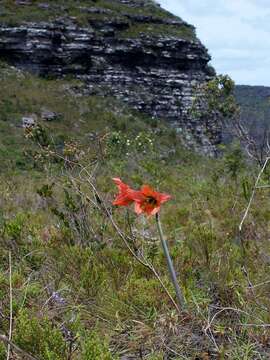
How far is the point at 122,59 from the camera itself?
1304 inches

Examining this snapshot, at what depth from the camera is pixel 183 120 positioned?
3300 centimetres

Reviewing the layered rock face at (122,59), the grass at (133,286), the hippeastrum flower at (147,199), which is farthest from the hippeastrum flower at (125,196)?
the layered rock face at (122,59)

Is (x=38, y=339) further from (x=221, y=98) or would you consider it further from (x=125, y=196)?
(x=221, y=98)

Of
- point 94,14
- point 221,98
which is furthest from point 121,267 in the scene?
point 94,14

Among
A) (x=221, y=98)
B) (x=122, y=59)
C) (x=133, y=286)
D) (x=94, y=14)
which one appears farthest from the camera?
(x=94, y=14)

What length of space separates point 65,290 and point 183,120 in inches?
1215

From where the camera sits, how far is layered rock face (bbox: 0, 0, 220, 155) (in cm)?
3000

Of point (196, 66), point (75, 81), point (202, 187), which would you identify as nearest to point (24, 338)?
point (202, 187)

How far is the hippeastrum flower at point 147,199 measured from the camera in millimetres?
1854

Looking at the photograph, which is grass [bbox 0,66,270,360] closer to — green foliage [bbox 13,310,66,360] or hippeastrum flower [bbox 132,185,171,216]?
green foliage [bbox 13,310,66,360]

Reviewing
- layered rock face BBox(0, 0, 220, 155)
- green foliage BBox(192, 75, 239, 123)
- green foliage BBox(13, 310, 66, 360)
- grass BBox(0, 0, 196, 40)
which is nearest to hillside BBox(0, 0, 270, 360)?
green foliage BBox(13, 310, 66, 360)

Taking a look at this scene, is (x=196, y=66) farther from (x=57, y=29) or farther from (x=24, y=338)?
(x=24, y=338)

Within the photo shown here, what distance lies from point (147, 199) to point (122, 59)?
32.1 m

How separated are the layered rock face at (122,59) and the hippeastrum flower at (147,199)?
93.3 feet
